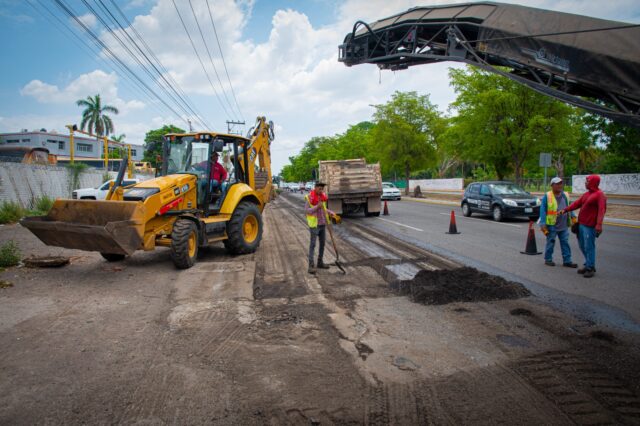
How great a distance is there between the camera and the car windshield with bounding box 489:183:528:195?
16.1m

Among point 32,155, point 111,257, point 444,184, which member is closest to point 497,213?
point 111,257

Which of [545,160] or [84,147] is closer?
[545,160]

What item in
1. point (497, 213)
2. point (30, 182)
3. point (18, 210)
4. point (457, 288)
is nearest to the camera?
point (457, 288)

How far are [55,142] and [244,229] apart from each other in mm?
69989

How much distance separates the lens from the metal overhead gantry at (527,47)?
20.6ft

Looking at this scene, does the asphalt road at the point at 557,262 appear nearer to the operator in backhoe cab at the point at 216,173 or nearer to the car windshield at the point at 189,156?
the operator in backhoe cab at the point at 216,173

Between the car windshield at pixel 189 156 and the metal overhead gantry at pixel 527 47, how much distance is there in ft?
16.6

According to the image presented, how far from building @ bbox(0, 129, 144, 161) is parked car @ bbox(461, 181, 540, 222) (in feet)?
196

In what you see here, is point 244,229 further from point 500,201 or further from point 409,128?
point 409,128

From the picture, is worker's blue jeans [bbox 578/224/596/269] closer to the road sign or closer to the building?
the road sign

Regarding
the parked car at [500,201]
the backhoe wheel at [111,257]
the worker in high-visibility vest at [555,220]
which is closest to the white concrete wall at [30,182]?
the backhoe wheel at [111,257]

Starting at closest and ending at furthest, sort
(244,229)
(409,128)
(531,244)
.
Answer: (531,244) < (244,229) < (409,128)

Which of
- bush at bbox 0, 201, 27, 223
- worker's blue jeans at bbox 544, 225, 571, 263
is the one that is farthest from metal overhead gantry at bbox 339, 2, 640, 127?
bush at bbox 0, 201, 27, 223

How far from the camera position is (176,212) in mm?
7773
